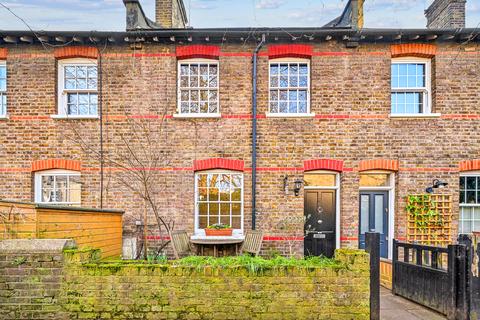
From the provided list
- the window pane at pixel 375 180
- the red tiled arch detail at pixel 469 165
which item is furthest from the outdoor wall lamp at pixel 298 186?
the red tiled arch detail at pixel 469 165

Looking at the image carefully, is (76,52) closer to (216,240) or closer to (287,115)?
(287,115)

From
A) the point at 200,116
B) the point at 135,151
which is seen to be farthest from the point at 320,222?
the point at 135,151

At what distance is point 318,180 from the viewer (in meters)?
9.23

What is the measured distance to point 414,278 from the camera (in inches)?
233

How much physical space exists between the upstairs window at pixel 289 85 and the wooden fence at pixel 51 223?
5.61 m

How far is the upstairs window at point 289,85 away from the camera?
9.23 meters

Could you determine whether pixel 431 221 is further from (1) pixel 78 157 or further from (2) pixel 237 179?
(1) pixel 78 157

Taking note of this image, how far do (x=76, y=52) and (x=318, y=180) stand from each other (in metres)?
7.98

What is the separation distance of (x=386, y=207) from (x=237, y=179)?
14.8 ft

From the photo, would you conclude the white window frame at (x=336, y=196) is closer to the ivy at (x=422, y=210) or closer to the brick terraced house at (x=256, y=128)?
the brick terraced house at (x=256, y=128)

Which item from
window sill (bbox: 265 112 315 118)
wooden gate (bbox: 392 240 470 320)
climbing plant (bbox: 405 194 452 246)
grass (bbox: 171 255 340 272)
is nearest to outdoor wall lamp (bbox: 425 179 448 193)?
climbing plant (bbox: 405 194 452 246)

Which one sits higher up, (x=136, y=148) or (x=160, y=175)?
(x=136, y=148)

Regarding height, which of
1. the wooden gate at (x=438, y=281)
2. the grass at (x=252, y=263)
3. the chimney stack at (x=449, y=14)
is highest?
the chimney stack at (x=449, y=14)

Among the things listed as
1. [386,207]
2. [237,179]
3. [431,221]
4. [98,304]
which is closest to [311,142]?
[237,179]
